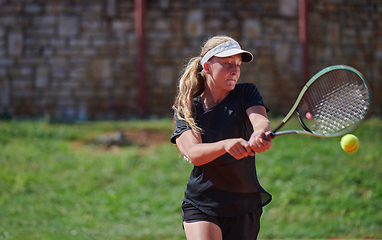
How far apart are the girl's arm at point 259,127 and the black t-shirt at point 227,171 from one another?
0.19 feet

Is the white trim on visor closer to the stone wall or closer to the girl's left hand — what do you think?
the girl's left hand

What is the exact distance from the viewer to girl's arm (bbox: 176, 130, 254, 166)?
102 inches

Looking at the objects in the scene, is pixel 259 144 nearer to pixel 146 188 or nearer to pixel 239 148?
pixel 239 148

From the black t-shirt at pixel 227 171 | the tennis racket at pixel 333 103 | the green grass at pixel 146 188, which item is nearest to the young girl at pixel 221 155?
the black t-shirt at pixel 227 171

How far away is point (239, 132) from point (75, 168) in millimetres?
5640

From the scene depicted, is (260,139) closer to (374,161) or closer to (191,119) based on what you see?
(191,119)

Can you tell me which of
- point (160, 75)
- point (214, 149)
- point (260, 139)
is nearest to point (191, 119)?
point (214, 149)

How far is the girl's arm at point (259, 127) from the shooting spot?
8.50 ft

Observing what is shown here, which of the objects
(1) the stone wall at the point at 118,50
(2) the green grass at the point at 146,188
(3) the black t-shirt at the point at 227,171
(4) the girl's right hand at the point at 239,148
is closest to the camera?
(4) the girl's right hand at the point at 239,148

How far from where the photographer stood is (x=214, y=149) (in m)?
2.69

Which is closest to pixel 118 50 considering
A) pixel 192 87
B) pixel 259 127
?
pixel 192 87

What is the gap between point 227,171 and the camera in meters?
2.88

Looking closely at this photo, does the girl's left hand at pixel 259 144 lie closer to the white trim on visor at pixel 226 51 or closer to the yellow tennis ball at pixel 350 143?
the white trim on visor at pixel 226 51

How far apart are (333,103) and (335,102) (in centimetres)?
1
